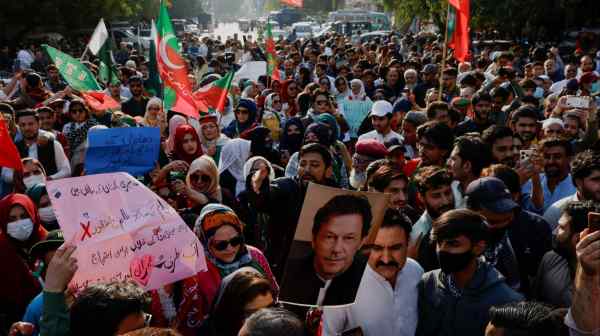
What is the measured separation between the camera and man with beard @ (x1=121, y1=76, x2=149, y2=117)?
10.4 meters

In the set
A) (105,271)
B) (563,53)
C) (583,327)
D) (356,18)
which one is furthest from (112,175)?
(356,18)

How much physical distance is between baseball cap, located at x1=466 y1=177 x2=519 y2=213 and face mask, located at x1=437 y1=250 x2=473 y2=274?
22.6 inches

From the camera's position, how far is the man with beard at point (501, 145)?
218 inches

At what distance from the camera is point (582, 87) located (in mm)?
9180

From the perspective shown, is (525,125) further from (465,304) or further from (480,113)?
(465,304)

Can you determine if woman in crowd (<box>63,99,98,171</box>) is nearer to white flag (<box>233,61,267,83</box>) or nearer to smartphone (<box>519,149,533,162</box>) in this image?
smartphone (<box>519,149,533,162</box>)

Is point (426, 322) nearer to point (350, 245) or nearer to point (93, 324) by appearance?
point (350, 245)

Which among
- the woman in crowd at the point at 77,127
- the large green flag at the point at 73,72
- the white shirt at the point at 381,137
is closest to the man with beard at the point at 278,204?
the white shirt at the point at 381,137

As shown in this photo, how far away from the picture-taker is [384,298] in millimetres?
3314

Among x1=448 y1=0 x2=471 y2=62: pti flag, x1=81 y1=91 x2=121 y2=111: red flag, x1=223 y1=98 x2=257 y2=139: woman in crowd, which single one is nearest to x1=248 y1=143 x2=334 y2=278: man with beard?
x1=223 y1=98 x2=257 y2=139: woman in crowd

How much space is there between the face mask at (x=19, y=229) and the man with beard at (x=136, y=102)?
19.4 ft

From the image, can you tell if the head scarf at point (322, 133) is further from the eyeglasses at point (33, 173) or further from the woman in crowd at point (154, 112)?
the woman in crowd at point (154, 112)

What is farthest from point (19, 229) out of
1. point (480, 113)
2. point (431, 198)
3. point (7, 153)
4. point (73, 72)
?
point (73, 72)

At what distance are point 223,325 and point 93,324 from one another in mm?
573
